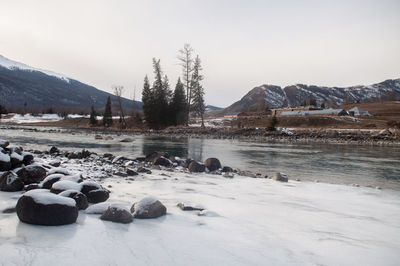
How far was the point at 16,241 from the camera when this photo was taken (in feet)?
10.6

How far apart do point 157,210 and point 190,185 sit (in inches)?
108

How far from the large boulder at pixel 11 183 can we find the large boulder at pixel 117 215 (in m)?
2.52

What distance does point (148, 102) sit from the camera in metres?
55.5

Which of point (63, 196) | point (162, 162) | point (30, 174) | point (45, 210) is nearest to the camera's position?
point (45, 210)

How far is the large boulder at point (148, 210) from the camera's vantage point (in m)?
4.38

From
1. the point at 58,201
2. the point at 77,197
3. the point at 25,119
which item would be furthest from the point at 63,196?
the point at 25,119

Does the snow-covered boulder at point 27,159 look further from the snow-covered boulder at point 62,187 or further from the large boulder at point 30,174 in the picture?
the snow-covered boulder at point 62,187

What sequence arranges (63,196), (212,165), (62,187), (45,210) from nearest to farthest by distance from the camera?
1. (45,210)
2. (63,196)
3. (62,187)
4. (212,165)

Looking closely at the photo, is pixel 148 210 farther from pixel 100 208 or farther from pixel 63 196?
pixel 63 196

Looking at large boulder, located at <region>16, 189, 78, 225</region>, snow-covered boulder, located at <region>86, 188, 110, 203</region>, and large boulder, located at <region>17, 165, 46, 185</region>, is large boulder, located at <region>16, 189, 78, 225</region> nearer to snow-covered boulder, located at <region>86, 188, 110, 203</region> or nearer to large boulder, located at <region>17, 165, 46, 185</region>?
snow-covered boulder, located at <region>86, 188, 110, 203</region>

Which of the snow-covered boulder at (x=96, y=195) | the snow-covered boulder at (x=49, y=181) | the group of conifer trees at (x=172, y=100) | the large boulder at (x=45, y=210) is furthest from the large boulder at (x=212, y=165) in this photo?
the group of conifer trees at (x=172, y=100)

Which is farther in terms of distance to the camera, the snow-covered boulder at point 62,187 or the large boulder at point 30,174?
the large boulder at point 30,174

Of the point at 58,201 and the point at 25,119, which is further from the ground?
the point at 25,119

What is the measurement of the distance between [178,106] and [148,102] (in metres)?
6.21
